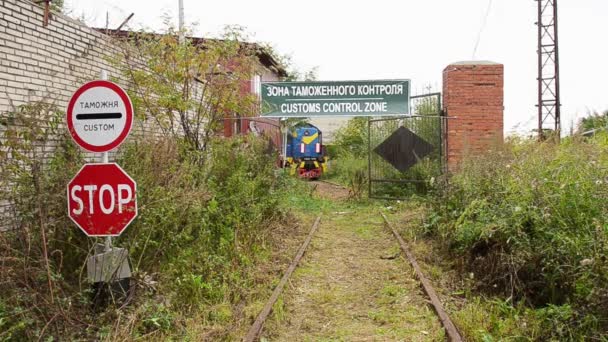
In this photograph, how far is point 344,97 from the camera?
43.7ft

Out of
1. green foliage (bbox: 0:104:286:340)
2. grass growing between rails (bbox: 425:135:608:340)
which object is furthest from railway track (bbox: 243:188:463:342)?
green foliage (bbox: 0:104:286:340)

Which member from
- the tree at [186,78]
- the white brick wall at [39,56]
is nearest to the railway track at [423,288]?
the white brick wall at [39,56]

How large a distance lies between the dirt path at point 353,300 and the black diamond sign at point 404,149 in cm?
483

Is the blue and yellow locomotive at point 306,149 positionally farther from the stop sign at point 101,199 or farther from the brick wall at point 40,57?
the stop sign at point 101,199

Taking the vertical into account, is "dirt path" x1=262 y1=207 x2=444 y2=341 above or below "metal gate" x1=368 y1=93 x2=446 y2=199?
below

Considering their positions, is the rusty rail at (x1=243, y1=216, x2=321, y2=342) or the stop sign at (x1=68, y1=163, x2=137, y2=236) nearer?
the stop sign at (x1=68, y1=163, x2=137, y2=236)

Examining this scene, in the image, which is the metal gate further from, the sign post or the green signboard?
the sign post

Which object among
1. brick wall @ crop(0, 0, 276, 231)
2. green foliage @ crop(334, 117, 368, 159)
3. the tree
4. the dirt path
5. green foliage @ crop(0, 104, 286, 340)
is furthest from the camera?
green foliage @ crop(334, 117, 368, 159)

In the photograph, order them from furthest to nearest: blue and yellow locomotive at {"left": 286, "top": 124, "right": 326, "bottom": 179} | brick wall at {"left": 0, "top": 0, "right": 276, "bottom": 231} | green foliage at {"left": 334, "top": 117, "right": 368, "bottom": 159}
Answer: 1. green foliage at {"left": 334, "top": 117, "right": 368, "bottom": 159}
2. blue and yellow locomotive at {"left": 286, "top": 124, "right": 326, "bottom": 179}
3. brick wall at {"left": 0, "top": 0, "right": 276, "bottom": 231}

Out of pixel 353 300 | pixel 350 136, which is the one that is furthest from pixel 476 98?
pixel 350 136

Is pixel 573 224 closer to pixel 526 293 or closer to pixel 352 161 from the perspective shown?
pixel 526 293

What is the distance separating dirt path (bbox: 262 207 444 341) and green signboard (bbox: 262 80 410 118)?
4.69 metres

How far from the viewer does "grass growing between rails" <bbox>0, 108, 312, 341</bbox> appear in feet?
13.7

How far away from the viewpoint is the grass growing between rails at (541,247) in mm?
4523
